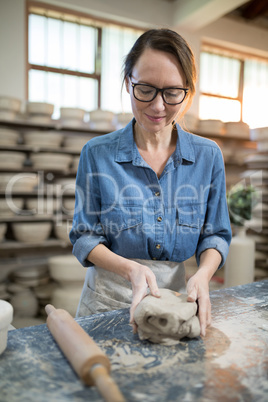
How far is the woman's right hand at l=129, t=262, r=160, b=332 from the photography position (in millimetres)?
926

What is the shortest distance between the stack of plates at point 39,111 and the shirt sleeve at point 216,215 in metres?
2.67

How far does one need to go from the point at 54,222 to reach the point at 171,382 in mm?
3213

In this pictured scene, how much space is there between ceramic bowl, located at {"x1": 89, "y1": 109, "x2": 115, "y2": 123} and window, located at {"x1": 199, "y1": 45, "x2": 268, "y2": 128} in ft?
6.43

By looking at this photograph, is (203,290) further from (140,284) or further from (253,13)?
(253,13)

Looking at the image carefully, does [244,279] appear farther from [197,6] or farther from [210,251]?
[197,6]

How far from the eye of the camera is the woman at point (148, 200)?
3.85 ft

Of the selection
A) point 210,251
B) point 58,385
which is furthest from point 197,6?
point 58,385

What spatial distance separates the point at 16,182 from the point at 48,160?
0.39m

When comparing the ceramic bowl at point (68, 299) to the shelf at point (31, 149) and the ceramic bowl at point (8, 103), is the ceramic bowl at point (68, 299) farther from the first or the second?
the ceramic bowl at point (8, 103)

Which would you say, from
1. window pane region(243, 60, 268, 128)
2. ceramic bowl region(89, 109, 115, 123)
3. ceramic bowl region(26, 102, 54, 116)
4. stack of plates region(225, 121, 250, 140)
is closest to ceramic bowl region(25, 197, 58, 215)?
ceramic bowl region(26, 102, 54, 116)

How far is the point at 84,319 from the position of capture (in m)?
1.01

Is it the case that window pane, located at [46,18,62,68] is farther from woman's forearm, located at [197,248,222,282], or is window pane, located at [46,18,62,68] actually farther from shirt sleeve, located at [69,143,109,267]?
woman's forearm, located at [197,248,222,282]

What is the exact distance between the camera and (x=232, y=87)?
5.52m

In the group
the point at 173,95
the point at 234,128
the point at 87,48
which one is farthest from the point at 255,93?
the point at 173,95
